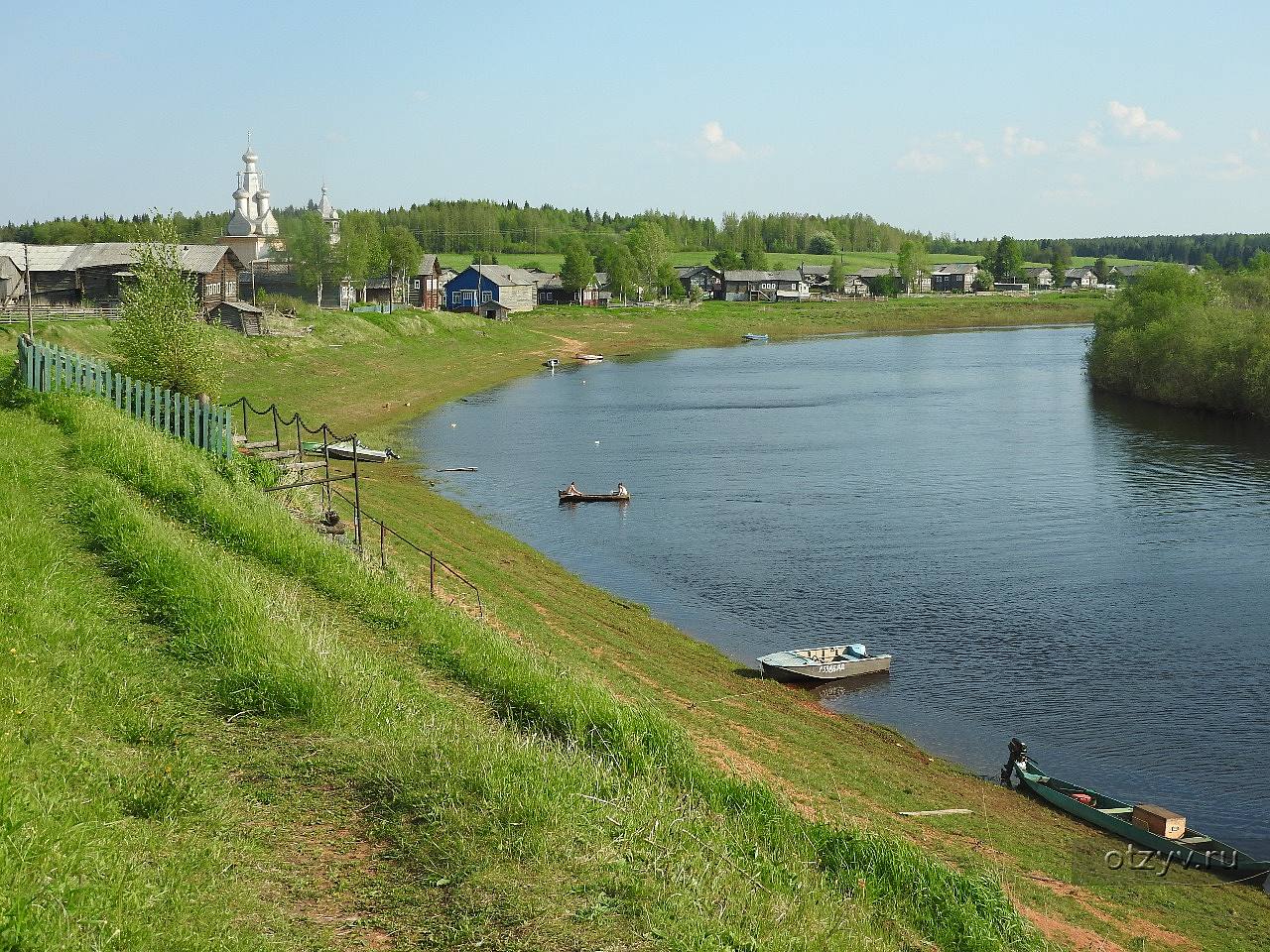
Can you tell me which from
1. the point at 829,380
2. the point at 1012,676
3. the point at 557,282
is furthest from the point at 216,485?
the point at 557,282

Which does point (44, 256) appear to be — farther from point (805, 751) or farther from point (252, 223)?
point (805, 751)

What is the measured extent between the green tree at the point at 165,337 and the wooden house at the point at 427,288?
8514 cm

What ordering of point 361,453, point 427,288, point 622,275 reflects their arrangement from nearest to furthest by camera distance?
point 361,453 < point 427,288 < point 622,275

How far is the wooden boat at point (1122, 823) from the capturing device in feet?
62.2

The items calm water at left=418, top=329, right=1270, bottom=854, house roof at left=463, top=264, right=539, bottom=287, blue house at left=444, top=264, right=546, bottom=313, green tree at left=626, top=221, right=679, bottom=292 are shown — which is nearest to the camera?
calm water at left=418, top=329, right=1270, bottom=854

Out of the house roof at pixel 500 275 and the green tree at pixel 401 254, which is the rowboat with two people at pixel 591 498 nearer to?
the green tree at pixel 401 254

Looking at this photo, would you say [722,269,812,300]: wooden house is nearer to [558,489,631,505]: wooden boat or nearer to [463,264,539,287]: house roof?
[463,264,539,287]: house roof

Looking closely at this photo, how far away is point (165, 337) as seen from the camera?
33.2 m

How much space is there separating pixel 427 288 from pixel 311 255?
25.6 m

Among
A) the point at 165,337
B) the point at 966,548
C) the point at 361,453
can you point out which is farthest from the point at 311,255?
the point at 966,548

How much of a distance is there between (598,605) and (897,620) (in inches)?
315

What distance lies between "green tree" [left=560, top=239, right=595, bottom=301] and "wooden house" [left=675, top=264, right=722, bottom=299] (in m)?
35.8

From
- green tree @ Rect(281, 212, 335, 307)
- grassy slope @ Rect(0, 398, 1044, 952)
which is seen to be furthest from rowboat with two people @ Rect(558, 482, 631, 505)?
green tree @ Rect(281, 212, 335, 307)

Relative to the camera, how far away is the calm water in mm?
25078
